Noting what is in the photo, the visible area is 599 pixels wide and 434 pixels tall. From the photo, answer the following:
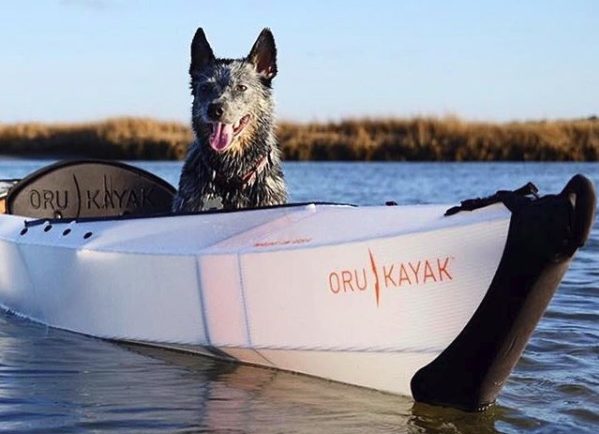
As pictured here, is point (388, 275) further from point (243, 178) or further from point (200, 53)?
point (200, 53)

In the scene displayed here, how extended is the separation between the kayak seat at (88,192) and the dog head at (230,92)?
74.4 inches

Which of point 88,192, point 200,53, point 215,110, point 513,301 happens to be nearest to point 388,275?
point 513,301

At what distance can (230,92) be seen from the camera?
568cm

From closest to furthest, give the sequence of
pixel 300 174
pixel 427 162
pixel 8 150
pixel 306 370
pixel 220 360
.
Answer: pixel 306 370
pixel 220 360
pixel 300 174
pixel 427 162
pixel 8 150

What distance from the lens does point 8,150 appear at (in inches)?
1651

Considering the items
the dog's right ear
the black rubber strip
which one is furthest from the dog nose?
the black rubber strip

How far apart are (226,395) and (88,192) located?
3.20 m

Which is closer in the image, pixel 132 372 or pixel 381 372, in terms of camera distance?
pixel 381 372

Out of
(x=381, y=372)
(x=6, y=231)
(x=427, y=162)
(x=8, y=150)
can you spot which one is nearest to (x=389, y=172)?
(x=427, y=162)

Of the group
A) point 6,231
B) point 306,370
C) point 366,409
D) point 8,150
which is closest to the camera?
point 366,409

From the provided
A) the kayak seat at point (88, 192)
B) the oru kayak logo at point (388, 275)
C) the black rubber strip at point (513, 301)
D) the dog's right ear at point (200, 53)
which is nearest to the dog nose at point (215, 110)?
the dog's right ear at point (200, 53)

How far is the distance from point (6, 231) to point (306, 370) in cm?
276

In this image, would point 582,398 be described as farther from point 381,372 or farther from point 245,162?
point 245,162

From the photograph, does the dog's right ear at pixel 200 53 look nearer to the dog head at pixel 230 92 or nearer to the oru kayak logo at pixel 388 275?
the dog head at pixel 230 92
